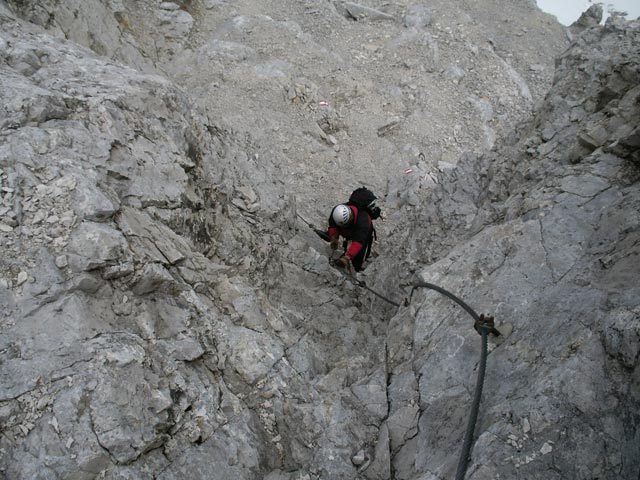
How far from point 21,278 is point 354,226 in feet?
14.9

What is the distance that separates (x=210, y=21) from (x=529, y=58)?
9664 millimetres

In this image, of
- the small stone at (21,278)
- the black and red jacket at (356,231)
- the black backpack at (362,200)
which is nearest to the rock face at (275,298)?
the small stone at (21,278)

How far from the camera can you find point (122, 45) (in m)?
8.54

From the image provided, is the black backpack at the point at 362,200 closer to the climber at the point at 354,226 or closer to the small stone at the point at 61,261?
the climber at the point at 354,226

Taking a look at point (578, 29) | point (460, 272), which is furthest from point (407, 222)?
point (578, 29)

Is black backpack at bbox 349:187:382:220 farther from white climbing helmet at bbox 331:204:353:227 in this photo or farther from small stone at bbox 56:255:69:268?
small stone at bbox 56:255:69:268

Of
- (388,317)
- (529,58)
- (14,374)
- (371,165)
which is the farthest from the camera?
(529,58)

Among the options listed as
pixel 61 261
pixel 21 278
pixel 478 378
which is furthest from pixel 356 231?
pixel 21 278

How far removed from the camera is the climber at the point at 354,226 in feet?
21.4

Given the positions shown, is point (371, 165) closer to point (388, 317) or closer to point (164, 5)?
point (388, 317)

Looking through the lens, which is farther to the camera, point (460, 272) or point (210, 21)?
point (210, 21)

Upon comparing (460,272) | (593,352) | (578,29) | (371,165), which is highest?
(578,29)

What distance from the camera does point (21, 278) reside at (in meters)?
2.98

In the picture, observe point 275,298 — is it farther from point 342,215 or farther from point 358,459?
point 358,459
